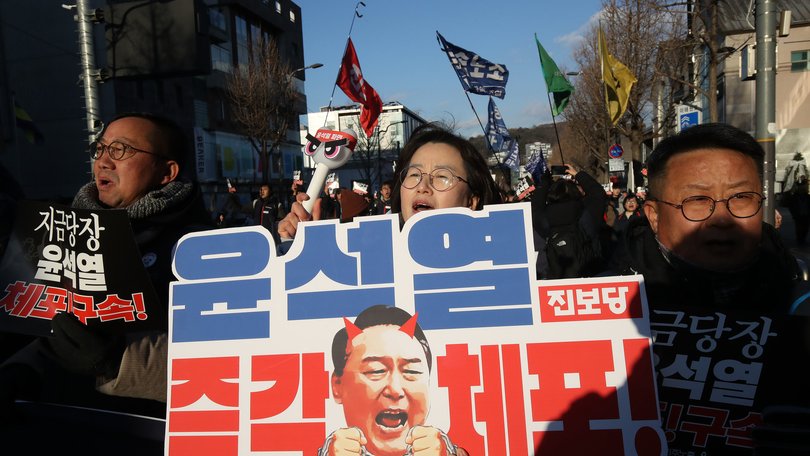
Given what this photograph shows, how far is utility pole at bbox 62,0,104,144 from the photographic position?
4.82m

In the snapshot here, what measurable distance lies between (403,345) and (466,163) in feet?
3.19

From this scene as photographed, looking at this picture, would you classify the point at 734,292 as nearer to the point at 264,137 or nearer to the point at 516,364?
the point at 516,364

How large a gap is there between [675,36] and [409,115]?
7355 cm

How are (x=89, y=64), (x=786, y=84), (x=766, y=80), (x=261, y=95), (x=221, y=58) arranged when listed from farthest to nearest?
1. (x=221, y=58)
2. (x=261, y=95)
3. (x=786, y=84)
4. (x=766, y=80)
5. (x=89, y=64)

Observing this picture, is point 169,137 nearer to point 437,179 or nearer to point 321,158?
point 321,158

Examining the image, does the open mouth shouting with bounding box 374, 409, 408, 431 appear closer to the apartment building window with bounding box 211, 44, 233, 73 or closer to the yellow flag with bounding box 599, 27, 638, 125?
the yellow flag with bounding box 599, 27, 638, 125

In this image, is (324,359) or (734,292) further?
(734,292)

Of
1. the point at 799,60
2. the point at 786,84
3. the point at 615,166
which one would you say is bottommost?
the point at 615,166

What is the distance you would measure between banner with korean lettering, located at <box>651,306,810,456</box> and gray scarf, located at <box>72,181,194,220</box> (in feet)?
5.71

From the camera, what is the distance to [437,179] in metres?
2.28

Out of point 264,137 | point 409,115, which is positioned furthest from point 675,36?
point 409,115

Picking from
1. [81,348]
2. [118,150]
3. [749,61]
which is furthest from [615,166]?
[81,348]

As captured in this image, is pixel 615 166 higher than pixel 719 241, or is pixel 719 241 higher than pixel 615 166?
pixel 615 166

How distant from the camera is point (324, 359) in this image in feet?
5.40
